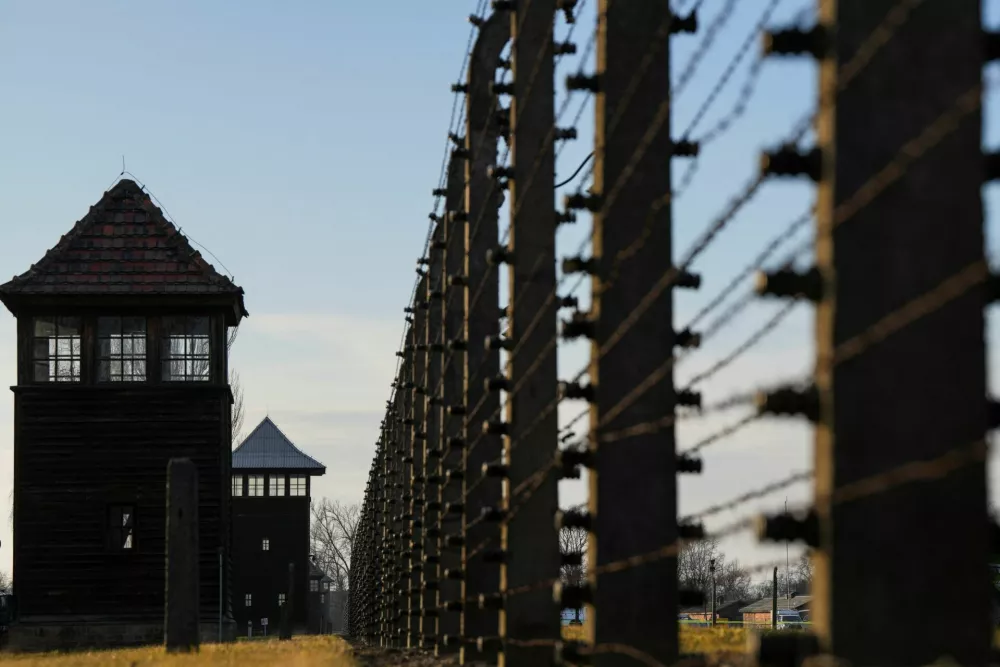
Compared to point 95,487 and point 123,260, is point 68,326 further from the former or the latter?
point 95,487

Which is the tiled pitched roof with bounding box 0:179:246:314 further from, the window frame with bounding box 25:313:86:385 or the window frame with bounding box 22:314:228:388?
the window frame with bounding box 25:313:86:385

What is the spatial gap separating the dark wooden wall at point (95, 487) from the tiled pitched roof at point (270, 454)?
48272 millimetres

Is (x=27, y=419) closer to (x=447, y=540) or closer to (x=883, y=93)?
(x=447, y=540)

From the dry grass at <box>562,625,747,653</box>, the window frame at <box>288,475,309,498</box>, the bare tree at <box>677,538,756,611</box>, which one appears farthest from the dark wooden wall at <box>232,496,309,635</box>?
the dry grass at <box>562,625,747,653</box>

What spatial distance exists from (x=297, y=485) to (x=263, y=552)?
14.0 feet

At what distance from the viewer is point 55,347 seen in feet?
119

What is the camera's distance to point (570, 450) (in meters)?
6.30

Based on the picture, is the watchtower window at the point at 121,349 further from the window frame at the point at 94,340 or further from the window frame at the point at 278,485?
the window frame at the point at 278,485

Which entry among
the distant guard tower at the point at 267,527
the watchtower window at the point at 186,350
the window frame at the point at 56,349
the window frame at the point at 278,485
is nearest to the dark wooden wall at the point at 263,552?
the distant guard tower at the point at 267,527

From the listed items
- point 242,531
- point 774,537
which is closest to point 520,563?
point 774,537

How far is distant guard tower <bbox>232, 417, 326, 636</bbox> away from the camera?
8256cm

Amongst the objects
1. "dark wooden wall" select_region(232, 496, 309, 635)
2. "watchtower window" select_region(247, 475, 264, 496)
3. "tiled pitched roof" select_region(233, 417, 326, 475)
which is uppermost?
"tiled pitched roof" select_region(233, 417, 326, 475)

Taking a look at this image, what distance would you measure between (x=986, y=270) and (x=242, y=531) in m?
82.1

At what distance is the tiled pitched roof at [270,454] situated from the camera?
282ft
